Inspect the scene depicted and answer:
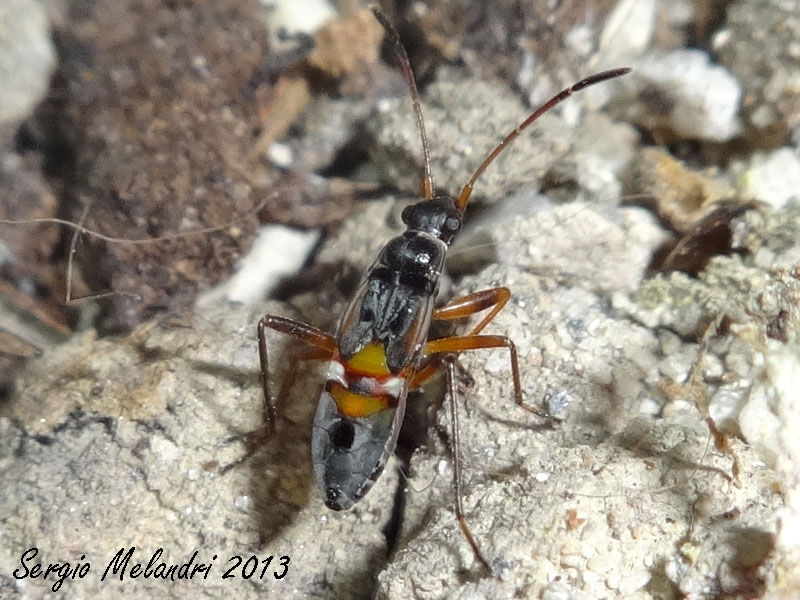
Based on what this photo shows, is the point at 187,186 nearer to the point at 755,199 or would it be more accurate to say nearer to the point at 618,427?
the point at 618,427

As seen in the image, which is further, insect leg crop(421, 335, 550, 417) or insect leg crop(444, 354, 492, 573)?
insect leg crop(421, 335, 550, 417)

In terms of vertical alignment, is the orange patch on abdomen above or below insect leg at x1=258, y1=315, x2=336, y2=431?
above

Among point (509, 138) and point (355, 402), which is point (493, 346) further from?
point (509, 138)

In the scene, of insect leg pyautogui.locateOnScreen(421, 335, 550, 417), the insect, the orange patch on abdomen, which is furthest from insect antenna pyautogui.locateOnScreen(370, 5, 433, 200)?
the orange patch on abdomen

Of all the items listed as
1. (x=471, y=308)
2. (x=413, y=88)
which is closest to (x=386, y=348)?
(x=471, y=308)

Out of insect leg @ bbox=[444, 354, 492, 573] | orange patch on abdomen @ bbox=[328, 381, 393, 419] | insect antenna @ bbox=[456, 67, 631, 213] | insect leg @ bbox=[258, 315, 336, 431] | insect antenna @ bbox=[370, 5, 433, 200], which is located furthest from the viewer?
insect antenna @ bbox=[370, 5, 433, 200]

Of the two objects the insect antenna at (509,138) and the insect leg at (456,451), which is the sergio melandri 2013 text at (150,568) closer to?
the insect leg at (456,451)

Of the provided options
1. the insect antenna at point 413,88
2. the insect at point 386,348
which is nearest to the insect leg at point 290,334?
the insect at point 386,348

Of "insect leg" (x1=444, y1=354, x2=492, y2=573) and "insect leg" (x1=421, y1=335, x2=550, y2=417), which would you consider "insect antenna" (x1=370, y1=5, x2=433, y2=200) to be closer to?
"insect leg" (x1=421, y1=335, x2=550, y2=417)
